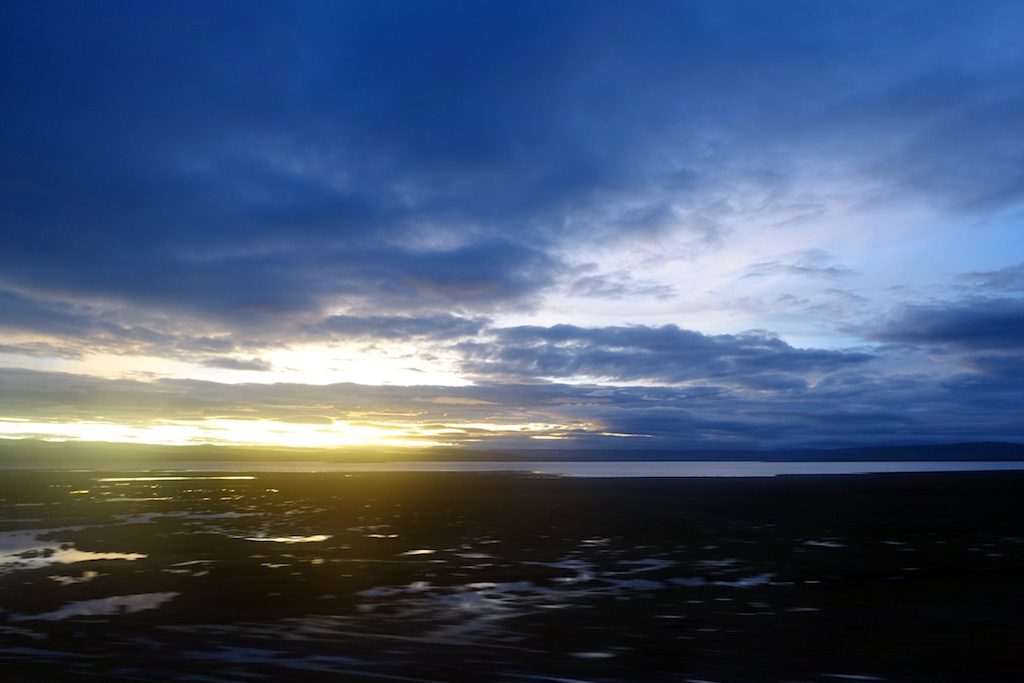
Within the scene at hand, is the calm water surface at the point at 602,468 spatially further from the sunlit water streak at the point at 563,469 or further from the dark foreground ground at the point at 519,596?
the dark foreground ground at the point at 519,596

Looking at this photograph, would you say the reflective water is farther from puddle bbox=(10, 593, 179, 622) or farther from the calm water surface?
puddle bbox=(10, 593, 179, 622)

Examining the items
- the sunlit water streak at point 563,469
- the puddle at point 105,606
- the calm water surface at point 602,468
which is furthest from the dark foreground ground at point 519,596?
the calm water surface at point 602,468

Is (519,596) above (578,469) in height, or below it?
below

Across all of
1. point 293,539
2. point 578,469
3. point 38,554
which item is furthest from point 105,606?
point 578,469

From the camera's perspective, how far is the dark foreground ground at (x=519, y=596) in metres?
10.2

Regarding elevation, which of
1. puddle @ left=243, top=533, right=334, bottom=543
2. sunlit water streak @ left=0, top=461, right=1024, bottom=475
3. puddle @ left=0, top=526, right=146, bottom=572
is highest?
sunlit water streak @ left=0, top=461, right=1024, bottom=475

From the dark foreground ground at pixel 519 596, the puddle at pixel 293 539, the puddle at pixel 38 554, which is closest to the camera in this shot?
the dark foreground ground at pixel 519 596

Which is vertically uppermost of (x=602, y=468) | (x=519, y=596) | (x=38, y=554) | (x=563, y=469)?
(x=602, y=468)

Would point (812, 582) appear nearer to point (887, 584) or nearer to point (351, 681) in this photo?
point (887, 584)

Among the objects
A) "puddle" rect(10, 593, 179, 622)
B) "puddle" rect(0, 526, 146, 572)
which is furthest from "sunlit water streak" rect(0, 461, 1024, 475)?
"puddle" rect(10, 593, 179, 622)

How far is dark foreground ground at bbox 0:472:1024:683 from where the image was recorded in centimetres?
1023

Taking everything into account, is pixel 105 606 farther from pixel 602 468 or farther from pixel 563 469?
pixel 602 468

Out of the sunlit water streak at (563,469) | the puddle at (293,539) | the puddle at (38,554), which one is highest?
the sunlit water streak at (563,469)

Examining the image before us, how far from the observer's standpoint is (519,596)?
1529 centimetres
